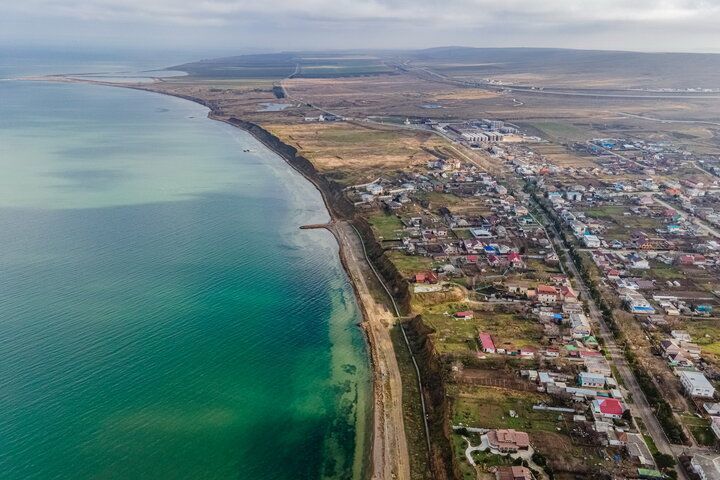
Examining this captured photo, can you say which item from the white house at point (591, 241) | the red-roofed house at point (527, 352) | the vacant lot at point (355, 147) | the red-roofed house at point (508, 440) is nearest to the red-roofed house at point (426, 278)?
the red-roofed house at point (527, 352)

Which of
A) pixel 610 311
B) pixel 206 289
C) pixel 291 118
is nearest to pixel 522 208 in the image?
pixel 610 311

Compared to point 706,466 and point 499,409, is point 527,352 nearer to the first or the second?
point 499,409

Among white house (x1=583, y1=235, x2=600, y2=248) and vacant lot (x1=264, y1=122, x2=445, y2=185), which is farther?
vacant lot (x1=264, y1=122, x2=445, y2=185)

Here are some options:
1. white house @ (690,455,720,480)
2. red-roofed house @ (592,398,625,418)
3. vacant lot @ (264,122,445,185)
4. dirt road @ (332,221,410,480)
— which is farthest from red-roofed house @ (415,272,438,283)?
vacant lot @ (264,122,445,185)

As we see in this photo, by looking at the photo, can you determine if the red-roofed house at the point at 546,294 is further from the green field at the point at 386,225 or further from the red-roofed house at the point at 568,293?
the green field at the point at 386,225

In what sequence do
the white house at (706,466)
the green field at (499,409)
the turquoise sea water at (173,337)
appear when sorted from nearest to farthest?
the white house at (706,466) < the turquoise sea water at (173,337) < the green field at (499,409)

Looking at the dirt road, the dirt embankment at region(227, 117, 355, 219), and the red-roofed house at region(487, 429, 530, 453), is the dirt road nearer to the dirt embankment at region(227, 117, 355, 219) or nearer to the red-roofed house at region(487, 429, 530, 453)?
the red-roofed house at region(487, 429, 530, 453)
